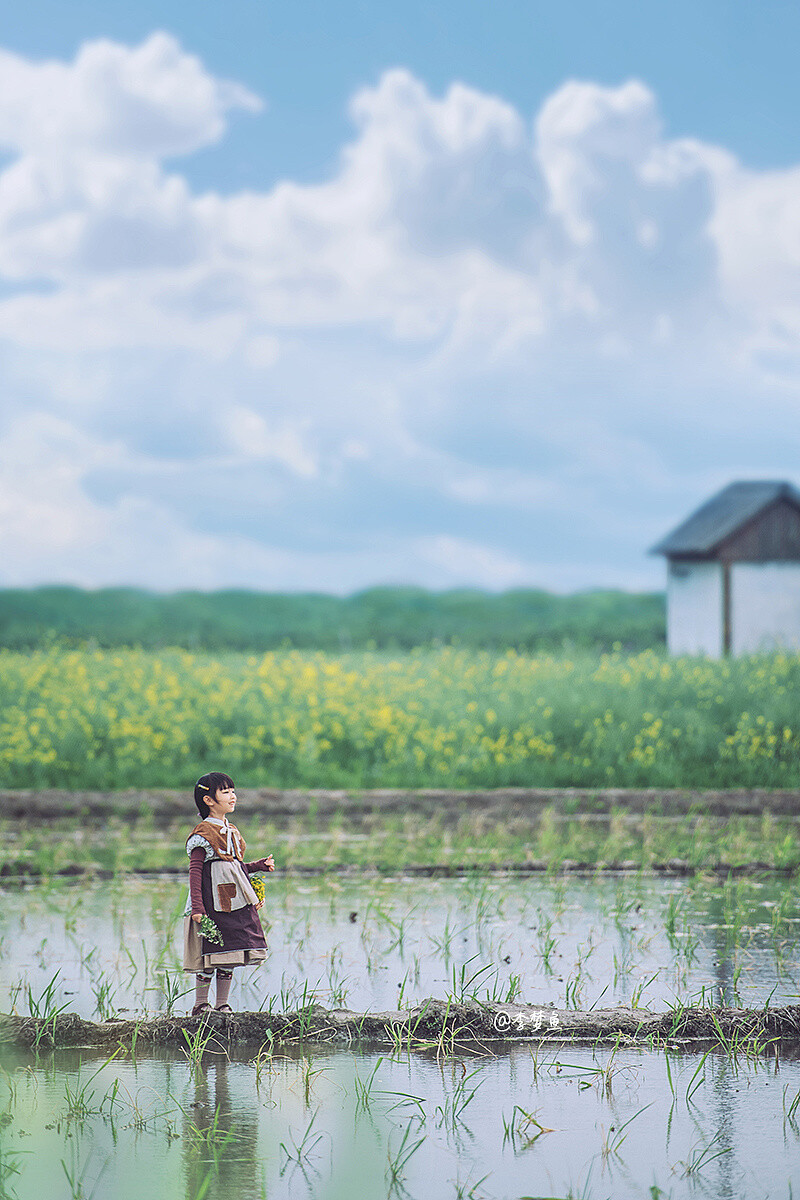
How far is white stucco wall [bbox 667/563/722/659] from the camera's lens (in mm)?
27969

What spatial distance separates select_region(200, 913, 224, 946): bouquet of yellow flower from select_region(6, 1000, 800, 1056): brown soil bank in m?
0.30

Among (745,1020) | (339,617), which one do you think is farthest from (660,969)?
(339,617)

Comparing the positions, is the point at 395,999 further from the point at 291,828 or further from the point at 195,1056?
the point at 291,828

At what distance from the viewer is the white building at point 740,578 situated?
27.8 m

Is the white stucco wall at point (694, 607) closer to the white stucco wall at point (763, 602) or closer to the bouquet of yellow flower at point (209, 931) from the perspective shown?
the white stucco wall at point (763, 602)

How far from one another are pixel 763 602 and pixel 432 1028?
78.2 ft

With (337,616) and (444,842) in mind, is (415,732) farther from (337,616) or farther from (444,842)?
(337,616)

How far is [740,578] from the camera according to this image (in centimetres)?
2831

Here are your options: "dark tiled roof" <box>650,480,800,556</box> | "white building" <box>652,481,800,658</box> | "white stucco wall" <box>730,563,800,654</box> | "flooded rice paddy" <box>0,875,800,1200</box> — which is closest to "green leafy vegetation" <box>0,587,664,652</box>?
"dark tiled roof" <box>650,480,800,556</box>

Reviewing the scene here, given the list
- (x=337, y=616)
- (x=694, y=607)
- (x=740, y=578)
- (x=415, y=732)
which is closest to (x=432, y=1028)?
(x=415, y=732)

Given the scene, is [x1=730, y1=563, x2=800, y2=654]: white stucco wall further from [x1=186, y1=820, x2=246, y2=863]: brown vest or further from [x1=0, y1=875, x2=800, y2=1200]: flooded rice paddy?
[x1=186, y1=820, x2=246, y2=863]: brown vest

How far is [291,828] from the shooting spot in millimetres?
11969

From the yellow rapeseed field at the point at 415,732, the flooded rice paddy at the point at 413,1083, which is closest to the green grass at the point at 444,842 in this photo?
the flooded rice paddy at the point at 413,1083

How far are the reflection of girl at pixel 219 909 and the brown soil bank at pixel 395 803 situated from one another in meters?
6.57
